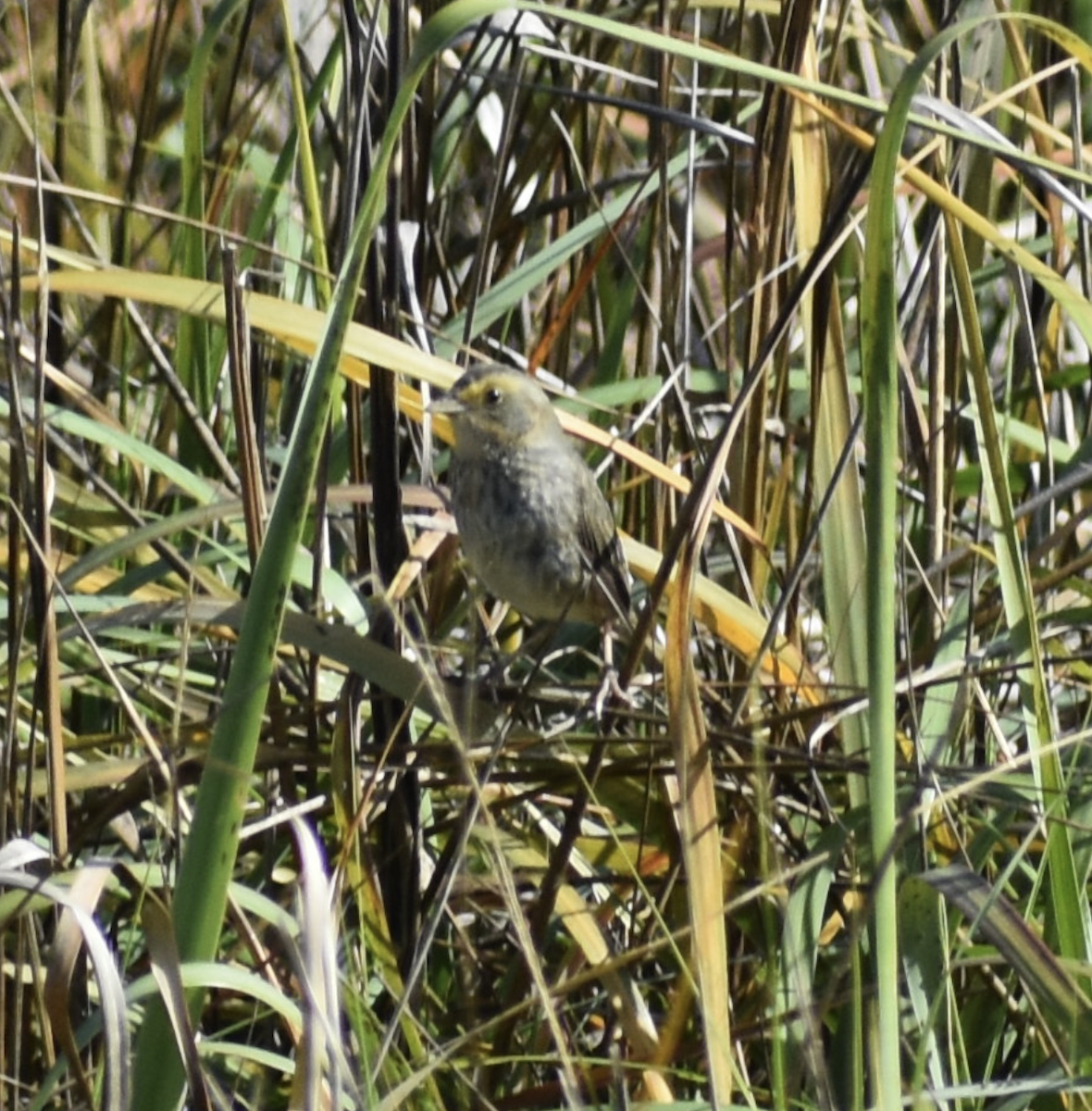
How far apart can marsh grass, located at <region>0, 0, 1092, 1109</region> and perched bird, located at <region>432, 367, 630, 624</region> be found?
9 cm

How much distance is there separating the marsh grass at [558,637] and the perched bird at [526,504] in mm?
88

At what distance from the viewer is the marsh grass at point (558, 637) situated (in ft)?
6.23

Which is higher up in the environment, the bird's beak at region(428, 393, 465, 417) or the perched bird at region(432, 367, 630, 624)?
the bird's beak at region(428, 393, 465, 417)

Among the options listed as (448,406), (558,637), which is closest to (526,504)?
(558,637)

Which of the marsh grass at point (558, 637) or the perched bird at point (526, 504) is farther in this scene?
the perched bird at point (526, 504)

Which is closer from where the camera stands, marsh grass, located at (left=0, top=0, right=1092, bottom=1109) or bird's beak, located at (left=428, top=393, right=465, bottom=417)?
marsh grass, located at (left=0, top=0, right=1092, bottom=1109)

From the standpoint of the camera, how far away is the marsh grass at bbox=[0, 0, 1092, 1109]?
1897mm

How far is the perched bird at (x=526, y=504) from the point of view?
10.5 feet

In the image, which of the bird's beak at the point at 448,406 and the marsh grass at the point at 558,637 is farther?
the bird's beak at the point at 448,406

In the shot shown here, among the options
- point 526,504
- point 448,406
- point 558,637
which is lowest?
point 558,637

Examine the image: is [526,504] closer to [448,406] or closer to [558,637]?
[558,637]

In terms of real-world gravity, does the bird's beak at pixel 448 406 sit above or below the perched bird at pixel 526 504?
above

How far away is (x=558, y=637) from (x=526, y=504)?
0.88 feet

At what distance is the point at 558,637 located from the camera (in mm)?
3455
